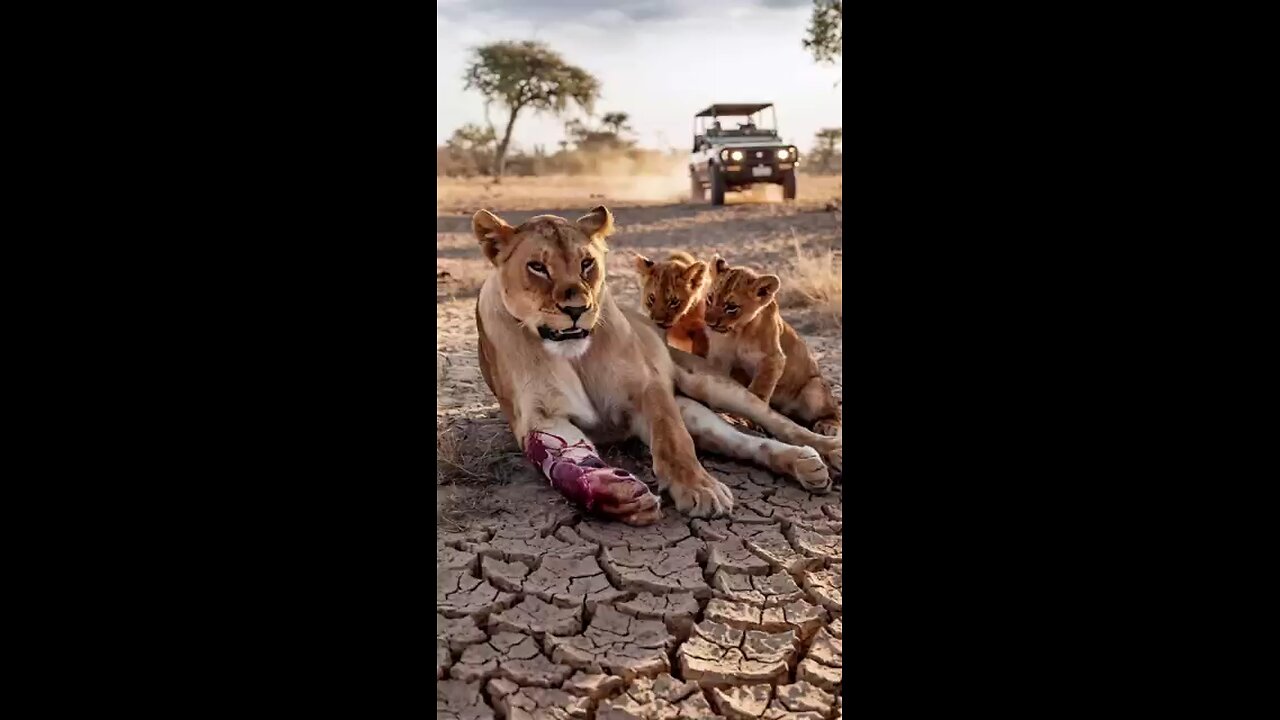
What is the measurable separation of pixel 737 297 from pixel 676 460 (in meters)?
0.94

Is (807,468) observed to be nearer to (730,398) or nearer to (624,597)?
(730,398)

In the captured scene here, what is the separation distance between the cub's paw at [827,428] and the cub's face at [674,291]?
0.73 m

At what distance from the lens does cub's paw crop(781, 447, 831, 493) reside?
3.48 m

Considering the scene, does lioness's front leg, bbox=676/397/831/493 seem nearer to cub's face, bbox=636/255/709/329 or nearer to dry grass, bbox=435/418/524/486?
cub's face, bbox=636/255/709/329

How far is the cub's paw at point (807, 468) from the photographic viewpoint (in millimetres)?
3482

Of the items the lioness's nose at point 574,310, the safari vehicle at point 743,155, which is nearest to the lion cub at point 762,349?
the lioness's nose at point 574,310

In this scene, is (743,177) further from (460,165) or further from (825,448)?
(825,448)

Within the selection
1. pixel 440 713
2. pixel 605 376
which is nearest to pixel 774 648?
pixel 440 713

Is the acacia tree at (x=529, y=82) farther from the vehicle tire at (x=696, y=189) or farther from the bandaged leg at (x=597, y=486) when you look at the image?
the bandaged leg at (x=597, y=486)

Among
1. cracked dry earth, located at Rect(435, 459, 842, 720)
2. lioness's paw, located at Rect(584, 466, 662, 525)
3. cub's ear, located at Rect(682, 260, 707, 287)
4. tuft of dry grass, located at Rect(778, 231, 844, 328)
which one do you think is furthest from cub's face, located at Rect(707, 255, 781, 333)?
tuft of dry grass, located at Rect(778, 231, 844, 328)

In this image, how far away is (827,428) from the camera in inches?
162

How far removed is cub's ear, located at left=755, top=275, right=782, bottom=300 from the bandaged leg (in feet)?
3.63

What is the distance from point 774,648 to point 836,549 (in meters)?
0.62

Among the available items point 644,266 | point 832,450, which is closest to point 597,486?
point 832,450
